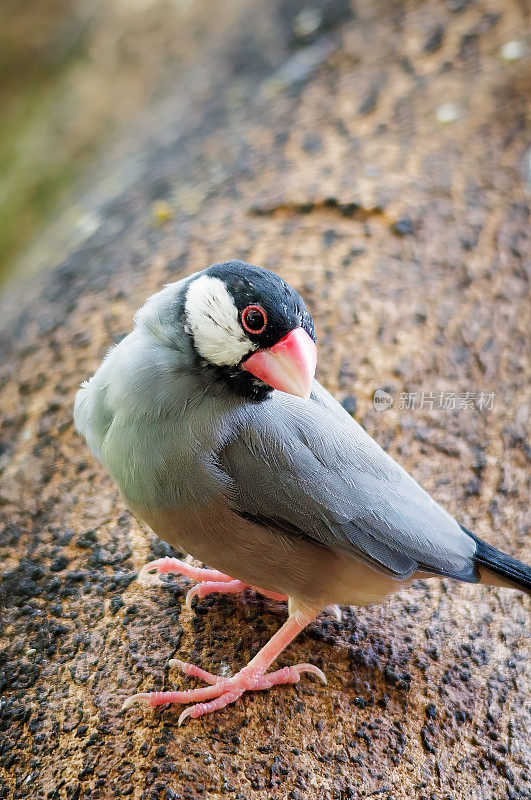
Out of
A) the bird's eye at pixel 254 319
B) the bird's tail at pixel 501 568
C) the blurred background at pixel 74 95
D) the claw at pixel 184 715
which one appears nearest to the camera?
the bird's eye at pixel 254 319

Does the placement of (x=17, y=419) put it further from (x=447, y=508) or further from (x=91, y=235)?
(x=447, y=508)

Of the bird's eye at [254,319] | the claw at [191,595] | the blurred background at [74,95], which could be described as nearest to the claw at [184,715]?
the claw at [191,595]

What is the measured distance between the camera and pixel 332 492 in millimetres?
2227

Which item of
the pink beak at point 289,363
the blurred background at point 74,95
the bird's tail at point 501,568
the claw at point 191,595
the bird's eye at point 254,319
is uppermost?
the blurred background at point 74,95

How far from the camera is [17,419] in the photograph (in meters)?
3.25

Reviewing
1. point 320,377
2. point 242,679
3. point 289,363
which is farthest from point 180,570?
point 320,377

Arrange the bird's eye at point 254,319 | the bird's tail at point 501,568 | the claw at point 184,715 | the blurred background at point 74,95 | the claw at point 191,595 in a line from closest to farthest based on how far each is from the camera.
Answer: the bird's eye at point 254,319 < the claw at point 184,715 < the bird's tail at point 501,568 < the claw at point 191,595 < the blurred background at point 74,95

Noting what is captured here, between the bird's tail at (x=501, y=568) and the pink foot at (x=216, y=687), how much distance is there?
2.04 feet

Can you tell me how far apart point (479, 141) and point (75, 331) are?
2.53m

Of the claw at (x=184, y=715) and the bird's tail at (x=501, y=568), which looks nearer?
the claw at (x=184, y=715)

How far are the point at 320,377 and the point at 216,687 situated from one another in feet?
4.71

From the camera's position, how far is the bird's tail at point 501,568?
234 cm

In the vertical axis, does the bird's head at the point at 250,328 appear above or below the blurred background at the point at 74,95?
below

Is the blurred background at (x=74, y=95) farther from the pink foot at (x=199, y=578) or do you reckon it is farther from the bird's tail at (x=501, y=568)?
the bird's tail at (x=501, y=568)
